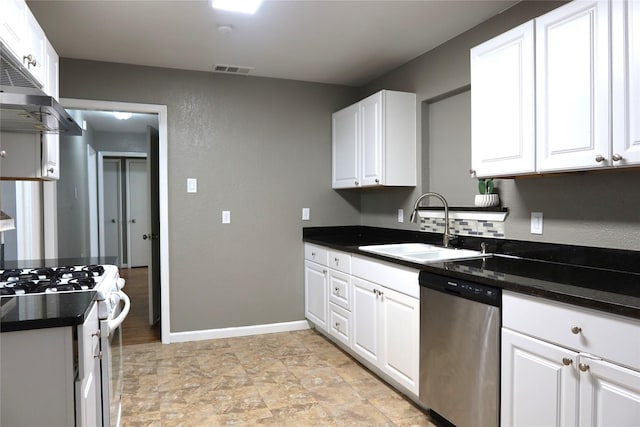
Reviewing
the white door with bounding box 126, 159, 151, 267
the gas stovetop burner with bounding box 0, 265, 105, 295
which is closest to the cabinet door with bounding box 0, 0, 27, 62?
the gas stovetop burner with bounding box 0, 265, 105, 295

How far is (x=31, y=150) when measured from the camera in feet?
7.63

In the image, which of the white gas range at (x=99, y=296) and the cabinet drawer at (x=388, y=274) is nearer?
the white gas range at (x=99, y=296)

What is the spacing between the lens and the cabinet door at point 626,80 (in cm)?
166

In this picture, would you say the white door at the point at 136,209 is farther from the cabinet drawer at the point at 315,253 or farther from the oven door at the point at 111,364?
the oven door at the point at 111,364

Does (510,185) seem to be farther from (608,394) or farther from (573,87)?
(608,394)

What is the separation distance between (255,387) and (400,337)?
1022 mm

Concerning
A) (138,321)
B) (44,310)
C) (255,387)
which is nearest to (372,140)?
(255,387)

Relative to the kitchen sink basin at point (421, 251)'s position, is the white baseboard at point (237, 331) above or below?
below

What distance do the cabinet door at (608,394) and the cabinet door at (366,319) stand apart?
143 cm

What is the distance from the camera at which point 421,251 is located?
3.07 metres

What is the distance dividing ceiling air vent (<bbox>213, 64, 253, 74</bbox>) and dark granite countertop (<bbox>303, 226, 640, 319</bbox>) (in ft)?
6.14

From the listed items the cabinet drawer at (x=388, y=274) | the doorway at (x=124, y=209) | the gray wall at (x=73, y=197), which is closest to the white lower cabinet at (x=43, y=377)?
the cabinet drawer at (x=388, y=274)

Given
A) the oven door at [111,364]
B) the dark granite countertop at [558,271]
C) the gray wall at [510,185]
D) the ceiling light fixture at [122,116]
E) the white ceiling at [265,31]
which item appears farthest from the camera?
the ceiling light fixture at [122,116]

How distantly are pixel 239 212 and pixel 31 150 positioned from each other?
1.87 m
